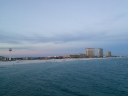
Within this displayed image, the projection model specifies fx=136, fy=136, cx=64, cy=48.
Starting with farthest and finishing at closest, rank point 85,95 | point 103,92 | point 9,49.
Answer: point 9,49 → point 103,92 → point 85,95

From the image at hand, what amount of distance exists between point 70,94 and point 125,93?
6.97m

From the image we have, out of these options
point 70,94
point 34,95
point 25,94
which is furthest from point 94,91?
point 25,94

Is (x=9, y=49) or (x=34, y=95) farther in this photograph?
(x=9, y=49)

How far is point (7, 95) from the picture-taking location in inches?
671

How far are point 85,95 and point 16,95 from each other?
28.1ft

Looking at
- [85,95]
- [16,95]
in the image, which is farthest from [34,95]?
[85,95]

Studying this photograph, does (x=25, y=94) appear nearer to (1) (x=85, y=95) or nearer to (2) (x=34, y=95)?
(2) (x=34, y=95)

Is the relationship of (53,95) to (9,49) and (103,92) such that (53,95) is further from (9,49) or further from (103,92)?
(9,49)

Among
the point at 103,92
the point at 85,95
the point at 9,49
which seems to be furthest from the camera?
the point at 9,49

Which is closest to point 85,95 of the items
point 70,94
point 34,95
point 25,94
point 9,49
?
point 70,94

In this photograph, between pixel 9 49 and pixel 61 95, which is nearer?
pixel 61 95

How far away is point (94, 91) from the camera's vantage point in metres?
17.9

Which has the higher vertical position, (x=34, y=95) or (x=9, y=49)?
(x=9, y=49)

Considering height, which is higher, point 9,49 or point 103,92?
point 9,49
